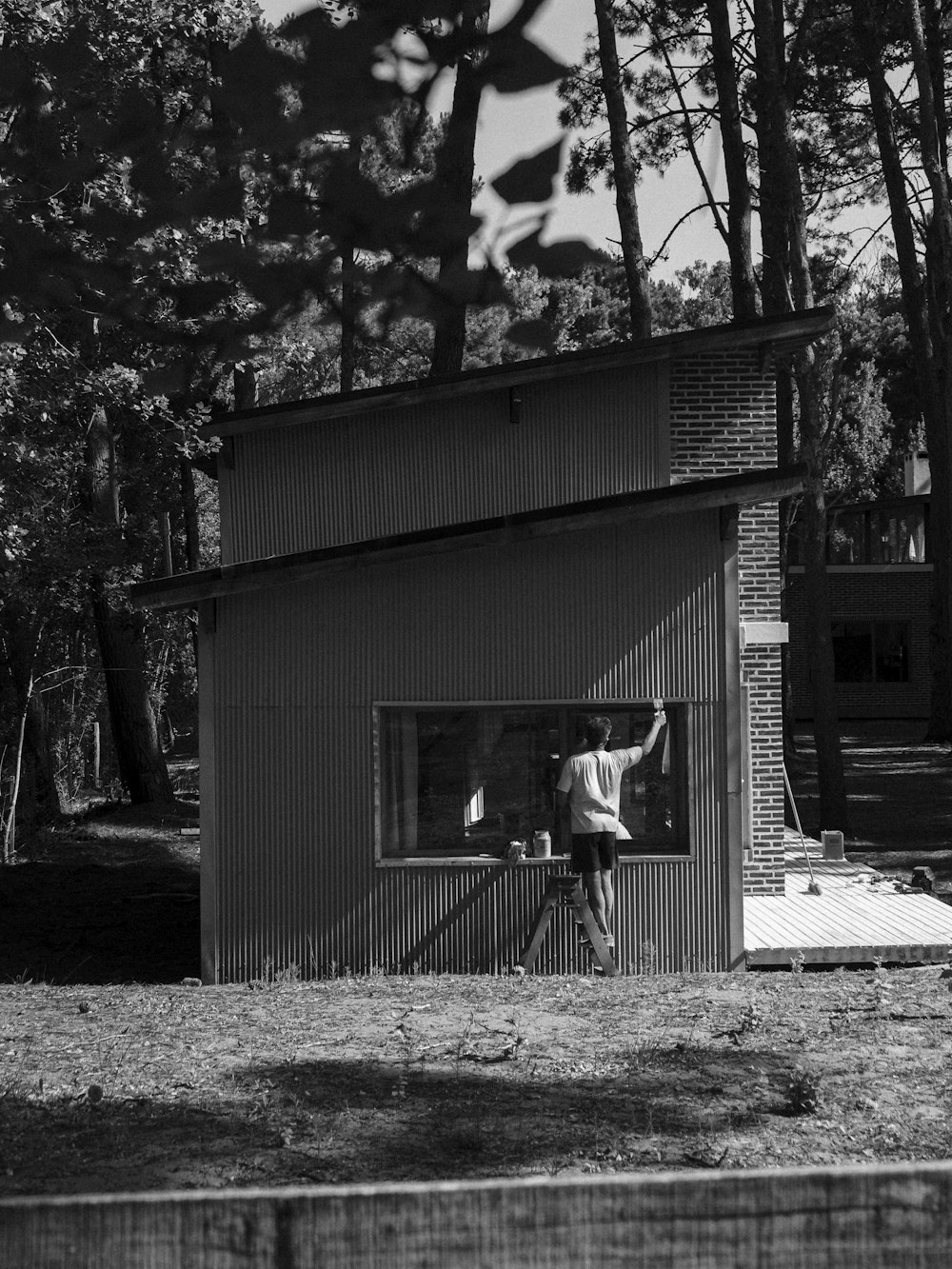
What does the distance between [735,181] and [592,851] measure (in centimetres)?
1306

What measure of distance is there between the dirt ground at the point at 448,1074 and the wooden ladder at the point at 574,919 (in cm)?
26

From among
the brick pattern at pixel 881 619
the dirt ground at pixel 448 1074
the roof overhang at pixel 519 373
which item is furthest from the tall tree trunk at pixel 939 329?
the dirt ground at pixel 448 1074

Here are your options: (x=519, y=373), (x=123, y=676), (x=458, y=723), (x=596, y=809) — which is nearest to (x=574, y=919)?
(x=596, y=809)

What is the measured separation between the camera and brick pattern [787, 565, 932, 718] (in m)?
44.4

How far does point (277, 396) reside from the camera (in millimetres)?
25688

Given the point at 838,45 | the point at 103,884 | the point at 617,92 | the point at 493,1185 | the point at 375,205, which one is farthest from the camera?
the point at 838,45

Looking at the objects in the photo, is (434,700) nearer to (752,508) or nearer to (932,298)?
(752,508)

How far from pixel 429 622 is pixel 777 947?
145 inches

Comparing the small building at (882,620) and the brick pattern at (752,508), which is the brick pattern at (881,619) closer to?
the small building at (882,620)

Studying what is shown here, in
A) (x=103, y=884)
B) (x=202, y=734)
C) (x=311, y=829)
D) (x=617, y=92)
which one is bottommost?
(x=103, y=884)

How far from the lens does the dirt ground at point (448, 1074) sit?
6023 mm

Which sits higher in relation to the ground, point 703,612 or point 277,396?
point 277,396

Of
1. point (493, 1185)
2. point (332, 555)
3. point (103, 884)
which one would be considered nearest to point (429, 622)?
point (332, 555)

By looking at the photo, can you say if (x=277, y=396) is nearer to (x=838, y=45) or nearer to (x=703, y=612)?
(x=838, y=45)
